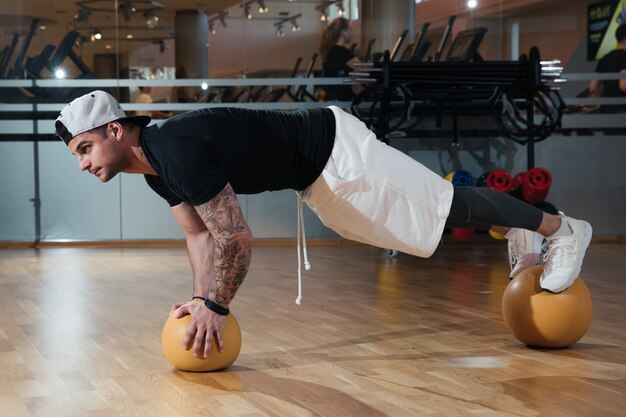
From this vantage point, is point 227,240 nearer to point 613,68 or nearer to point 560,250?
point 560,250

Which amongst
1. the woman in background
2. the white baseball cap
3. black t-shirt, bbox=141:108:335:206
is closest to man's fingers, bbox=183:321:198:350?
black t-shirt, bbox=141:108:335:206

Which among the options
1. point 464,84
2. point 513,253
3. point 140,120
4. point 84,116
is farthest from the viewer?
point 464,84

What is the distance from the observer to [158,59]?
24.2 ft

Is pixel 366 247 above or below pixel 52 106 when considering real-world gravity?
below

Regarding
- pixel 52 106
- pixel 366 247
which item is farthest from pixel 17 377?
pixel 52 106

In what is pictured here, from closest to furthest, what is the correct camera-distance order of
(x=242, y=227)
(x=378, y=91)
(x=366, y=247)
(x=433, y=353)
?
(x=242, y=227), (x=433, y=353), (x=378, y=91), (x=366, y=247)

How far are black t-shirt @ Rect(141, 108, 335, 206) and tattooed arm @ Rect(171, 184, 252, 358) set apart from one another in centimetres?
4

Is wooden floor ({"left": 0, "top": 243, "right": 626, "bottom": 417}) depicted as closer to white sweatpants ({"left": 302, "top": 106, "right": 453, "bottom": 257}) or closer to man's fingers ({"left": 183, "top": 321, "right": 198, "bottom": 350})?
man's fingers ({"left": 183, "top": 321, "right": 198, "bottom": 350})

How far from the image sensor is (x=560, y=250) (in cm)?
279

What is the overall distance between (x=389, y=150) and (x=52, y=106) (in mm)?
5234

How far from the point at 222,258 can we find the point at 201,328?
24 centimetres

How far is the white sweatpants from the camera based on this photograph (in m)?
2.57

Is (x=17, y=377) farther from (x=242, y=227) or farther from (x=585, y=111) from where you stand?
(x=585, y=111)

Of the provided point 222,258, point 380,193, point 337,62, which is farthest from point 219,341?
point 337,62
